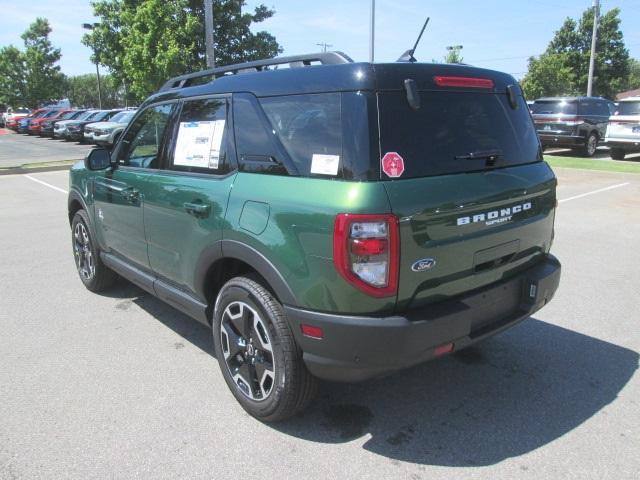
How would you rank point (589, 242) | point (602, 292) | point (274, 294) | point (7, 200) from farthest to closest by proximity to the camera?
point (7, 200)
point (589, 242)
point (602, 292)
point (274, 294)

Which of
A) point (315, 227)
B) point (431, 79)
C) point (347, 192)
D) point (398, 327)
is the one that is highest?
point (431, 79)

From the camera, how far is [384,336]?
2398 millimetres

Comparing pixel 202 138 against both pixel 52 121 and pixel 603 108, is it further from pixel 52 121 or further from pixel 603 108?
pixel 52 121

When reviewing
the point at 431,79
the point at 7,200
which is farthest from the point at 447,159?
the point at 7,200

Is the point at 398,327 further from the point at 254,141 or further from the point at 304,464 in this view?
the point at 254,141

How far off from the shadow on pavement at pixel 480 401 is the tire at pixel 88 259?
1.46 meters

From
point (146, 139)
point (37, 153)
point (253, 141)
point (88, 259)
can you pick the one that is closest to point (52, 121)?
point (37, 153)

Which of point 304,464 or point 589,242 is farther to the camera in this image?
point 589,242

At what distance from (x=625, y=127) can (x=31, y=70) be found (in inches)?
2114

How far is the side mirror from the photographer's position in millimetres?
4238

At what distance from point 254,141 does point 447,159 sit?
1.03m

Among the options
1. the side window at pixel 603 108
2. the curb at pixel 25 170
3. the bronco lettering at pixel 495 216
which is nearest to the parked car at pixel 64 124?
the curb at pixel 25 170

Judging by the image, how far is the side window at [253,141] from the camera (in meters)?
2.80

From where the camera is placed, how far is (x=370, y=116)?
2.44m
